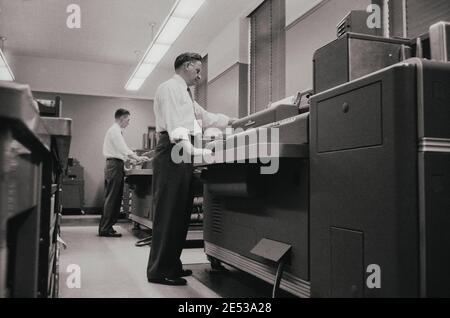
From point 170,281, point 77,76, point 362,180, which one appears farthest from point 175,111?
point 77,76

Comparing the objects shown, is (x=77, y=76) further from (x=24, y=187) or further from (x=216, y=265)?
(x=24, y=187)

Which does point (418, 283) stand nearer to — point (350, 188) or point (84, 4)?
point (350, 188)

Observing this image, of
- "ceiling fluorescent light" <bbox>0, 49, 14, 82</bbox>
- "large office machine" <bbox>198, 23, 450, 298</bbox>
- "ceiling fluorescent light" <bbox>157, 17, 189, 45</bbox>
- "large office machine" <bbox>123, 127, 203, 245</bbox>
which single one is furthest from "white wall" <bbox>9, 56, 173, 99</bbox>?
"large office machine" <bbox>198, 23, 450, 298</bbox>

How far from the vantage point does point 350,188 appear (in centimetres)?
152

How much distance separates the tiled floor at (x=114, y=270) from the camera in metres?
2.27

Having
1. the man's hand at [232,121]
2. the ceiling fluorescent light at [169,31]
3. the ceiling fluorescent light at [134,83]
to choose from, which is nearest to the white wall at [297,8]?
the ceiling fluorescent light at [169,31]

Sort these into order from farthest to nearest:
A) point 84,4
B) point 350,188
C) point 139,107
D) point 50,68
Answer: point 139,107 < point 50,68 < point 84,4 < point 350,188

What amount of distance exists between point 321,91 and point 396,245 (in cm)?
77

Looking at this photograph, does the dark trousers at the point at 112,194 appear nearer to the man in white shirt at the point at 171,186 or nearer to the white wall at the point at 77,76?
the man in white shirt at the point at 171,186

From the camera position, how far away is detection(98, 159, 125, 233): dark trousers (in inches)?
189

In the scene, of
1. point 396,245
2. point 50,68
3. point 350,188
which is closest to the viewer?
point 396,245

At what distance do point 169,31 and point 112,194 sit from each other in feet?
6.86

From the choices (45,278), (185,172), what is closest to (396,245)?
(45,278)

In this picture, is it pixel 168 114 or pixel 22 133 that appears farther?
pixel 168 114
